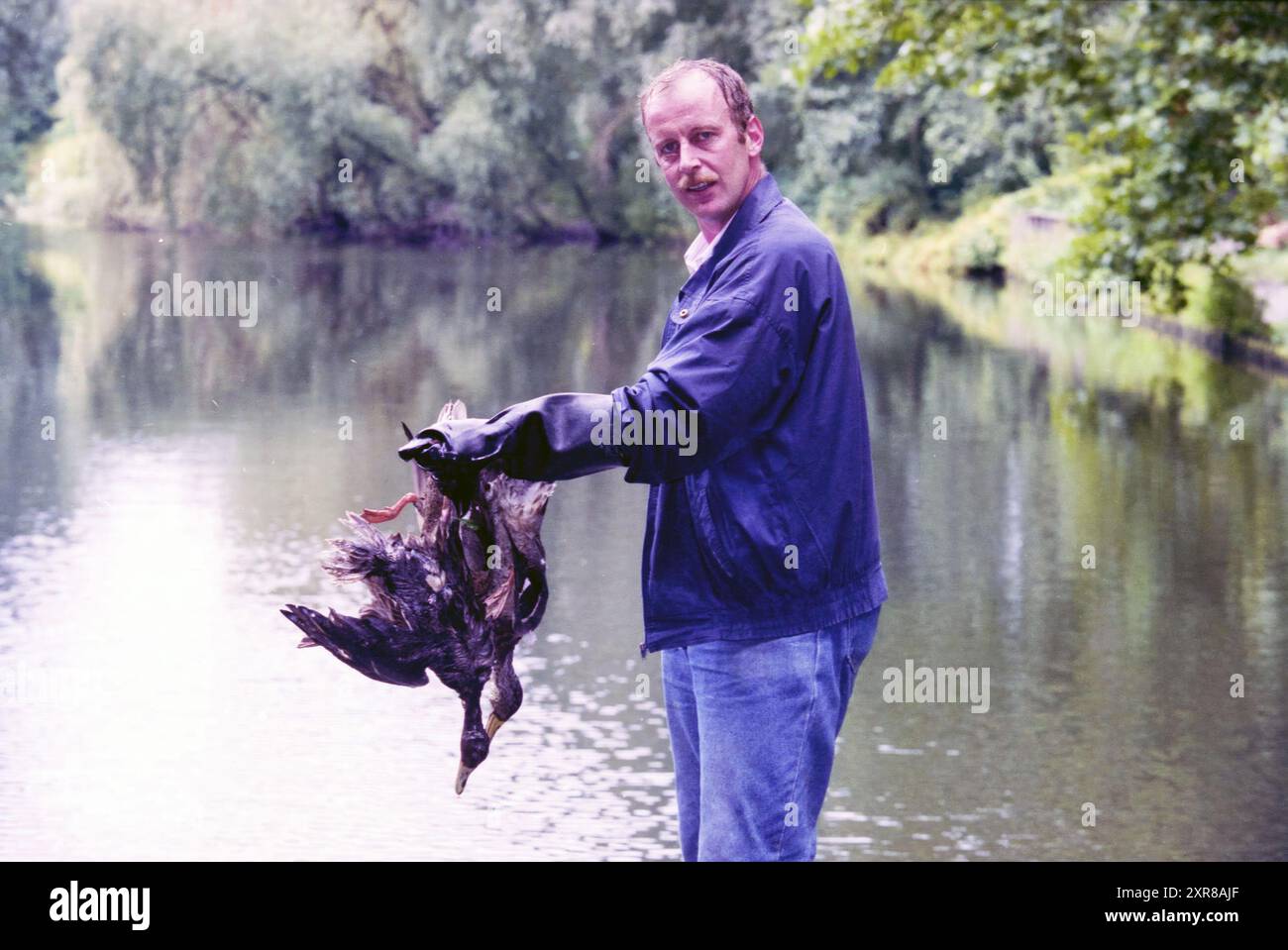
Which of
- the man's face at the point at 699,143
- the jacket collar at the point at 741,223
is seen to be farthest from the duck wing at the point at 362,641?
the man's face at the point at 699,143

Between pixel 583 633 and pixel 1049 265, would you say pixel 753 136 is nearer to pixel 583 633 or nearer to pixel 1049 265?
pixel 583 633

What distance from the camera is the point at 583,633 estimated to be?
1048 centimetres

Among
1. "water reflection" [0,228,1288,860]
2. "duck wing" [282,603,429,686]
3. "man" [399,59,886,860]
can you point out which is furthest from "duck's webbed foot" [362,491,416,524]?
"water reflection" [0,228,1288,860]

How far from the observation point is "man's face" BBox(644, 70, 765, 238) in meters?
3.93

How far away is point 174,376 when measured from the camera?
2222cm

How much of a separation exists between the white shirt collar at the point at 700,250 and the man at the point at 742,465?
0.01m

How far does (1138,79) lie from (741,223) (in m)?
13.6

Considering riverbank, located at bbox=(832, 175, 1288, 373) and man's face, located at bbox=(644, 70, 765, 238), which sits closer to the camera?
man's face, located at bbox=(644, 70, 765, 238)

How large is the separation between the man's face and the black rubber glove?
50 centimetres

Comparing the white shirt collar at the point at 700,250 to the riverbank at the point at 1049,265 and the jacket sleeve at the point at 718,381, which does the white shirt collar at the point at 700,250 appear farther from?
the riverbank at the point at 1049,265

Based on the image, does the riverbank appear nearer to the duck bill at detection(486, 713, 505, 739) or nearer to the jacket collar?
the duck bill at detection(486, 713, 505, 739)
